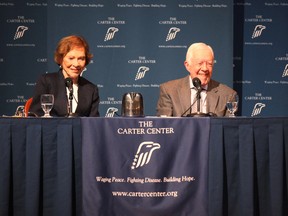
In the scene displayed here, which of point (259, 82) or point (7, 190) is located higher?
point (259, 82)

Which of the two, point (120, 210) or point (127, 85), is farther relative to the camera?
point (127, 85)

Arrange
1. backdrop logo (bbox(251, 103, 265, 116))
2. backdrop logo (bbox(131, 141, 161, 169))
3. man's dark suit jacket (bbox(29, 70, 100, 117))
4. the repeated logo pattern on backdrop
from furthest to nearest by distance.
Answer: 1. backdrop logo (bbox(251, 103, 265, 116))
2. the repeated logo pattern on backdrop
3. man's dark suit jacket (bbox(29, 70, 100, 117))
4. backdrop logo (bbox(131, 141, 161, 169))

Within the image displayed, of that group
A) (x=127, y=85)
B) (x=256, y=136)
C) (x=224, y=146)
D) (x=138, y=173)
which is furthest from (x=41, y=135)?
(x=127, y=85)

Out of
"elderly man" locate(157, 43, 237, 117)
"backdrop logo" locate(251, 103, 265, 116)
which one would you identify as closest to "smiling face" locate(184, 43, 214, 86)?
"elderly man" locate(157, 43, 237, 117)

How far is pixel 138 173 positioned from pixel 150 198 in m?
0.17

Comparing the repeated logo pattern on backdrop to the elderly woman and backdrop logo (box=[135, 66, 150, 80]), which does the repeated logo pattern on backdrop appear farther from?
the elderly woman

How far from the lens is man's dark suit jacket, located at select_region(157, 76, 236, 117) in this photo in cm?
417

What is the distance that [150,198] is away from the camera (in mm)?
3084

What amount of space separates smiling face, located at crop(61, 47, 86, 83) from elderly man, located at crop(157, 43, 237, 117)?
729 mm

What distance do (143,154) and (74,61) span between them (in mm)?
1420

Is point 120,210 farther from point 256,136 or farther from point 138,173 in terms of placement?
point 256,136

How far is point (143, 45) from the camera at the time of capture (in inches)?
244

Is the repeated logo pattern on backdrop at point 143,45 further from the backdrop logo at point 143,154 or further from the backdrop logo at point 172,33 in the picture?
the backdrop logo at point 143,154

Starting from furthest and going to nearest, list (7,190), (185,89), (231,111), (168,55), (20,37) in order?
(20,37) → (168,55) → (185,89) → (231,111) → (7,190)
